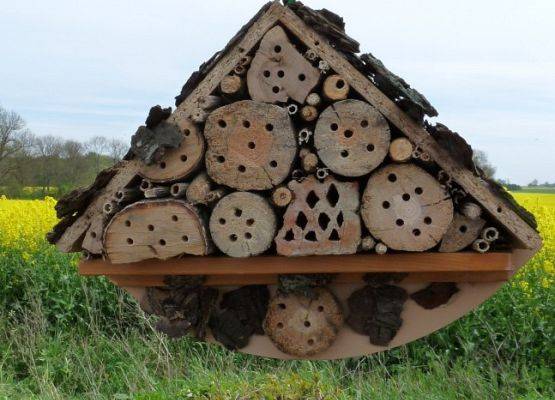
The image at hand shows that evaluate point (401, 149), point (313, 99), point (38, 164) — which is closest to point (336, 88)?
point (313, 99)

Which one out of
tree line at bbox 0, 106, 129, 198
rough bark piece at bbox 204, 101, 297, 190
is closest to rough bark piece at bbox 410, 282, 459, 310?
rough bark piece at bbox 204, 101, 297, 190

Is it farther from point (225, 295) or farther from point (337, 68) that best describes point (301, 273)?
point (337, 68)

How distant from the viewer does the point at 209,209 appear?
8.65 feet

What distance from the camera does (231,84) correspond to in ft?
8.51

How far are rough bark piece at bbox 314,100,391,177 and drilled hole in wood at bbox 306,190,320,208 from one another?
0.11 meters

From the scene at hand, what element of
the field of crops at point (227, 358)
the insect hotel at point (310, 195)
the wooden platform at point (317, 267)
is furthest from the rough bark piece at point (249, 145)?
the field of crops at point (227, 358)

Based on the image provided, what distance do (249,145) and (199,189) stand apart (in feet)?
0.75

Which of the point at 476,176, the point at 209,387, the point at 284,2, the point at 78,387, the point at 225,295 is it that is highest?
the point at 284,2

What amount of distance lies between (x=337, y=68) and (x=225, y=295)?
97 cm

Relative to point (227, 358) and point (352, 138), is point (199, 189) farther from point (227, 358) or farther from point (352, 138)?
point (227, 358)

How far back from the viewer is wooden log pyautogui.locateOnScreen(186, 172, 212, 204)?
259 centimetres

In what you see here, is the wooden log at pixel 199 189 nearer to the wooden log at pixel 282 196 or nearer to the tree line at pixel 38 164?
the wooden log at pixel 282 196

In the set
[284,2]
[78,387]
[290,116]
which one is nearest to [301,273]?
[290,116]

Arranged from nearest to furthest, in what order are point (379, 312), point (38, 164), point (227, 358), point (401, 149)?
point (401, 149) → point (379, 312) → point (227, 358) → point (38, 164)
